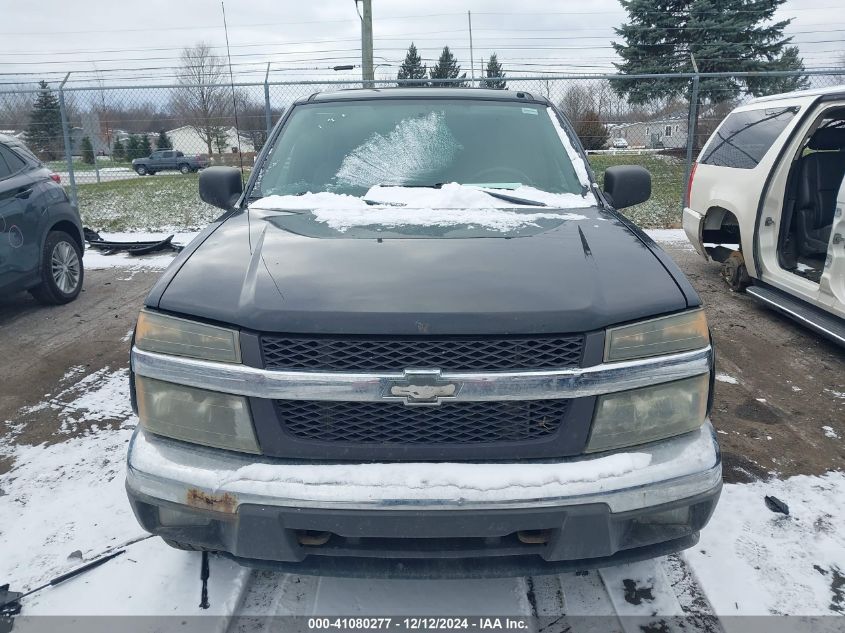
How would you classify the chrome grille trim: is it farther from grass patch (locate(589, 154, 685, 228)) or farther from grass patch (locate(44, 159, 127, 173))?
grass patch (locate(589, 154, 685, 228))

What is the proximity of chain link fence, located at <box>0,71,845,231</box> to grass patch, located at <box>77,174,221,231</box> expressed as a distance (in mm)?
33

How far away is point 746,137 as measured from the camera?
5.70 metres

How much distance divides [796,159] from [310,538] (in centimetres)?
520

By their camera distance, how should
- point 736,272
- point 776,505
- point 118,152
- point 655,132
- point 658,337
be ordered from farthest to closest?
point 118,152 → point 655,132 → point 736,272 → point 776,505 → point 658,337

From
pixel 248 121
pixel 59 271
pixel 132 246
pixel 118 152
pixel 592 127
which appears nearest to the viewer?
pixel 59 271

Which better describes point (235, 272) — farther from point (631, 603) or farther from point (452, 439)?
point (631, 603)

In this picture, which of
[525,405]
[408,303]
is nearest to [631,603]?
[525,405]

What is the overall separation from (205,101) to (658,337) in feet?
36.8

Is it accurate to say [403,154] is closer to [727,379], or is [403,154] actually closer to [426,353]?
[426,353]

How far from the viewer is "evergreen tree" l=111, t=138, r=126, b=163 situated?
17922mm

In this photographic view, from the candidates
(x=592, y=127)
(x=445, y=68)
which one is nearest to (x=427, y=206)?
(x=592, y=127)

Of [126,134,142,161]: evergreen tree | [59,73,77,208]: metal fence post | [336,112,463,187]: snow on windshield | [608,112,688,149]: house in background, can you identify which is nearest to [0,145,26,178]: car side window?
[336,112,463,187]: snow on windshield

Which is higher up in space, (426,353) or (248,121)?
(248,121)

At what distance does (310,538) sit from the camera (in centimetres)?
184
